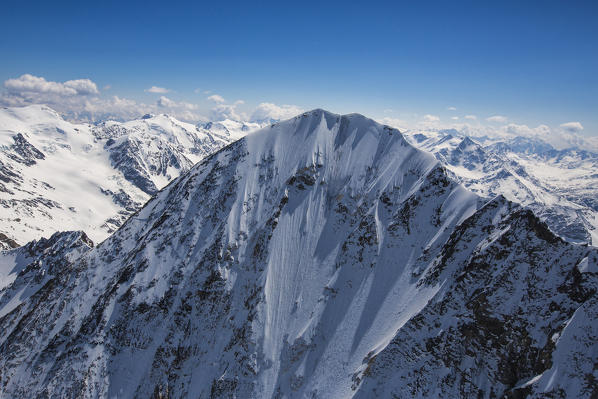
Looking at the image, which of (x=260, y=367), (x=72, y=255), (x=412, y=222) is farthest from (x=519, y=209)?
(x=72, y=255)

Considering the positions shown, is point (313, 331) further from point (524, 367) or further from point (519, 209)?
point (519, 209)

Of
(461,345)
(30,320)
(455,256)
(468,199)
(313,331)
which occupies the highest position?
(468,199)

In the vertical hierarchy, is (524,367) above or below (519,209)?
below

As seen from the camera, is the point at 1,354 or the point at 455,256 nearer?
the point at 455,256

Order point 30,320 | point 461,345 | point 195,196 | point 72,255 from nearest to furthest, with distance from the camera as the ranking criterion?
point 461,345 < point 30,320 < point 195,196 < point 72,255

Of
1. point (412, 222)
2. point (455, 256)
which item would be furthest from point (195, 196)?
point (455, 256)

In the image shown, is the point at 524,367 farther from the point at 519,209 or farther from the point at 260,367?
the point at 260,367

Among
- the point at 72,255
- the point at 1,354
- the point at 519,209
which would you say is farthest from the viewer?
the point at 72,255
